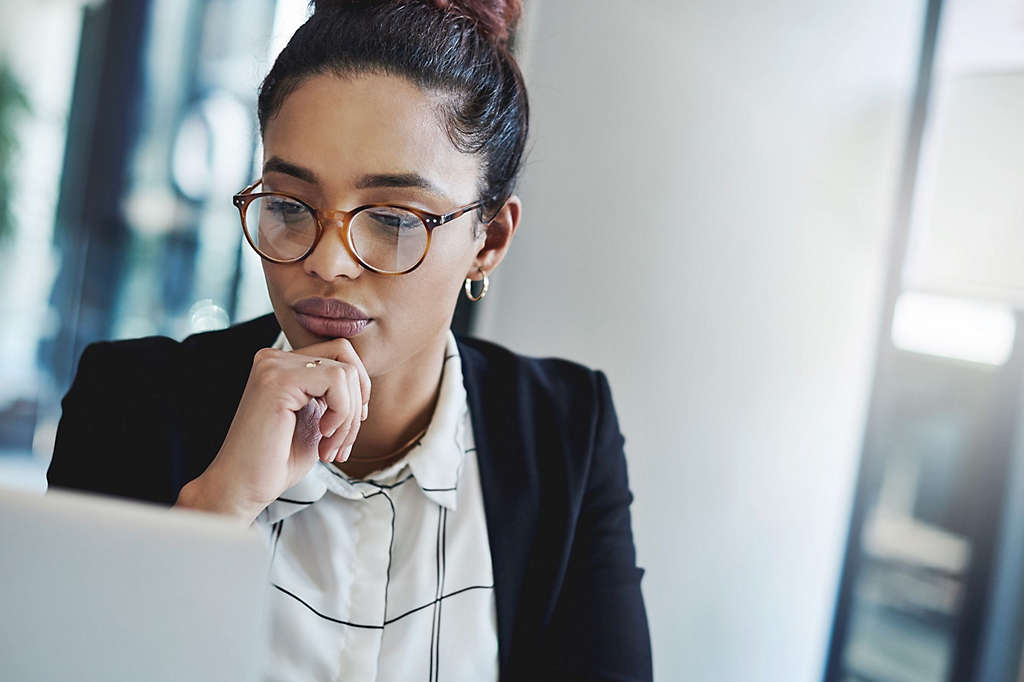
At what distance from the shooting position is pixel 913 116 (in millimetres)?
2438

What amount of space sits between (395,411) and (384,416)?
0.06 feet

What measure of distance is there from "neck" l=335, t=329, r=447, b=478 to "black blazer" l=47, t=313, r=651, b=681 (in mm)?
85

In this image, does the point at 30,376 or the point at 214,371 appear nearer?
the point at 214,371

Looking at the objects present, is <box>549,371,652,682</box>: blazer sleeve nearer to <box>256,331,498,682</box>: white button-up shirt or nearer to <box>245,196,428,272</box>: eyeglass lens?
<box>256,331,498,682</box>: white button-up shirt

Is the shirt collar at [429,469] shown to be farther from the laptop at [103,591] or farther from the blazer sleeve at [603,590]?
the laptop at [103,591]

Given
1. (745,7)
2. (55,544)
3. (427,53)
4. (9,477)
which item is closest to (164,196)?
(9,477)

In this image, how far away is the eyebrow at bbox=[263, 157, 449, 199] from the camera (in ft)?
3.36

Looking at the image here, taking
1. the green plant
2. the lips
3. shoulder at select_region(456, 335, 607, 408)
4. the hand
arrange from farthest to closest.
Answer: the green plant → shoulder at select_region(456, 335, 607, 408) → the lips → the hand

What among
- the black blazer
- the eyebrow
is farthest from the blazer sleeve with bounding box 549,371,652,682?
the eyebrow

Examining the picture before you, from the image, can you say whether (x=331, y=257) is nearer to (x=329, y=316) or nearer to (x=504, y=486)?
(x=329, y=316)

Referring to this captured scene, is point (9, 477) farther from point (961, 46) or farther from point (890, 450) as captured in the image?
point (961, 46)

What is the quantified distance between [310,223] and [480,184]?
237 mm

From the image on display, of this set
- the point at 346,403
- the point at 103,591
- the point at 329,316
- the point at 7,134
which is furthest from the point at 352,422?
the point at 7,134

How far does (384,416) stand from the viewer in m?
1.22
